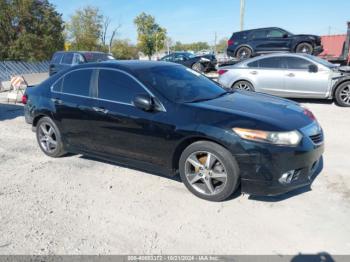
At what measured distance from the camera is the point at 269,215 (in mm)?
3652

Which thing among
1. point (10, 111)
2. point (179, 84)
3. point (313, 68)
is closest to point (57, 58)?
point (10, 111)

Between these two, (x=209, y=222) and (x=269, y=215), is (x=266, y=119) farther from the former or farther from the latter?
(x=209, y=222)

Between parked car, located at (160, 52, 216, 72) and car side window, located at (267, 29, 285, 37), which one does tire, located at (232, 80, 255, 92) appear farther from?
parked car, located at (160, 52, 216, 72)

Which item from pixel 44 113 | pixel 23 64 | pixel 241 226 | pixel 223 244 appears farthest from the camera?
pixel 23 64

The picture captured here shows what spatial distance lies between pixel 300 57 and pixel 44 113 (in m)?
7.55

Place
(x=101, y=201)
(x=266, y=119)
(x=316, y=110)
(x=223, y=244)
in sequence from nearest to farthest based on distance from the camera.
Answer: (x=223, y=244)
(x=266, y=119)
(x=101, y=201)
(x=316, y=110)

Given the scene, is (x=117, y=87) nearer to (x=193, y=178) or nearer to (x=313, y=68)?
(x=193, y=178)

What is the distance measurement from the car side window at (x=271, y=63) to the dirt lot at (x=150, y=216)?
5.51m

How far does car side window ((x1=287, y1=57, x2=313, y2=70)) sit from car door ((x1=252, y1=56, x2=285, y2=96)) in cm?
23

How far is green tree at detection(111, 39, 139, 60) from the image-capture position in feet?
188

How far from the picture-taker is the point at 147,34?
57812 millimetres

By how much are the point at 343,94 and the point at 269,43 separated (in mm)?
6467

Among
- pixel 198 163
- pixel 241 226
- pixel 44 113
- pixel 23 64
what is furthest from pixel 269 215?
pixel 23 64

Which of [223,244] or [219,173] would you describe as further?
[219,173]
